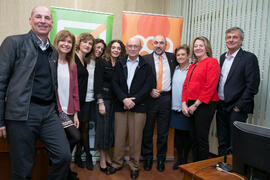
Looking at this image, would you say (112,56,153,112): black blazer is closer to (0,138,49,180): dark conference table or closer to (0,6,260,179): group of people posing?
(0,6,260,179): group of people posing

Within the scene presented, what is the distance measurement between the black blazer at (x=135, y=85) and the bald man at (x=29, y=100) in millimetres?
955

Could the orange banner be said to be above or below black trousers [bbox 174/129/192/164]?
above

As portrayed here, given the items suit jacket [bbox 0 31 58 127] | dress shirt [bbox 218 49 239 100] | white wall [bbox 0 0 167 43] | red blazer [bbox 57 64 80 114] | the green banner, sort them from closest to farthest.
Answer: suit jacket [bbox 0 31 58 127]
red blazer [bbox 57 64 80 114]
dress shirt [bbox 218 49 239 100]
the green banner
white wall [bbox 0 0 167 43]

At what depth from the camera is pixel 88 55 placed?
8.92ft

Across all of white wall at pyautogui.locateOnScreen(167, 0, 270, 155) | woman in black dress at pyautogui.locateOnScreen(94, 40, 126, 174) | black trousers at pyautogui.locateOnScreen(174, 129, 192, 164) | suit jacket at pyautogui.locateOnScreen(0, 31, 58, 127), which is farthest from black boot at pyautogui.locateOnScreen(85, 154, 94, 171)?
white wall at pyautogui.locateOnScreen(167, 0, 270, 155)

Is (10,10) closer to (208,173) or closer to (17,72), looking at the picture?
(17,72)

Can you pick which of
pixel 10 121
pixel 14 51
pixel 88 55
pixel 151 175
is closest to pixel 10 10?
pixel 88 55

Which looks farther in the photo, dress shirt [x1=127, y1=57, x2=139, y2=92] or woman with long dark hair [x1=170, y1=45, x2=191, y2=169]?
woman with long dark hair [x1=170, y1=45, x2=191, y2=169]

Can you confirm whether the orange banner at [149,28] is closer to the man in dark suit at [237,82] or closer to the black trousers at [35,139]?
the man in dark suit at [237,82]

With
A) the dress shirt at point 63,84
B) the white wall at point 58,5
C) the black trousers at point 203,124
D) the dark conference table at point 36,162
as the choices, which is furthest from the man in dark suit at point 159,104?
the white wall at point 58,5

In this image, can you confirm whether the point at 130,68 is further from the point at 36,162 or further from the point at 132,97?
the point at 36,162

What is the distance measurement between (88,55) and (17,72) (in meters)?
1.25

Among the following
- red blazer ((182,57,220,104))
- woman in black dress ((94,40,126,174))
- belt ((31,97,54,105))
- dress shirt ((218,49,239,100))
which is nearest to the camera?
belt ((31,97,54,105))

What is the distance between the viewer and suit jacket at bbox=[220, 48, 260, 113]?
7.50ft
